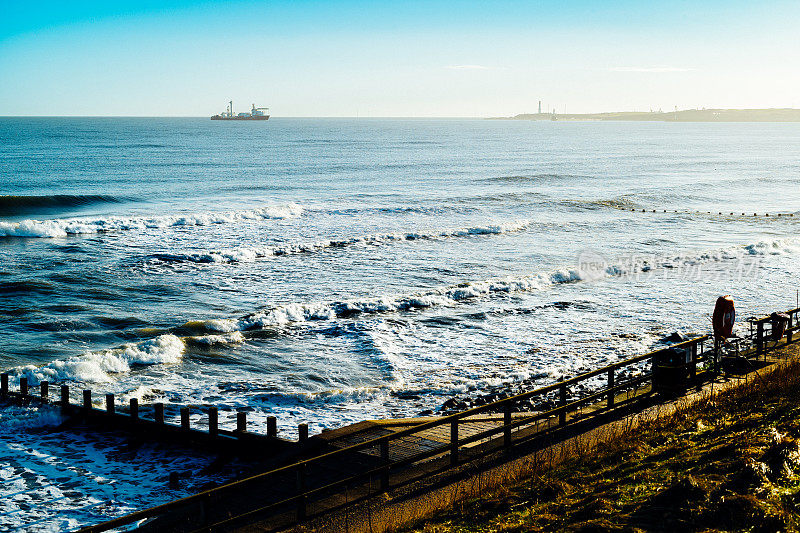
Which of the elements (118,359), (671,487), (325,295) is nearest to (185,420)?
(118,359)

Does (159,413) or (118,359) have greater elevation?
(159,413)

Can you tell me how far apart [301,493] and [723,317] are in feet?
32.9

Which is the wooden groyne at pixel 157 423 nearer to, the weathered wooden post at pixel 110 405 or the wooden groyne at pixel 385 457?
the weathered wooden post at pixel 110 405

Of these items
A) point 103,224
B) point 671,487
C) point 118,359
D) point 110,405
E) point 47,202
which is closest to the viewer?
point 671,487

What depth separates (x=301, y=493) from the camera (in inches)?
385

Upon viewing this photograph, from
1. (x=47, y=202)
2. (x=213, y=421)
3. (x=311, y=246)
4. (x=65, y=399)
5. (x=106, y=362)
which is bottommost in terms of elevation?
(x=106, y=362)

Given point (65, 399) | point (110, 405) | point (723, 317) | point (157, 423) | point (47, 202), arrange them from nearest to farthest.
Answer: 1. point (723, 317)
2. point (157, 423)
3. point (110, 405)
4. point (65, 399)
5. point (47, 202)

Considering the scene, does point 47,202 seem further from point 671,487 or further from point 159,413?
point 671,487

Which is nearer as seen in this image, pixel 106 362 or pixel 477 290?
pixel 106 362

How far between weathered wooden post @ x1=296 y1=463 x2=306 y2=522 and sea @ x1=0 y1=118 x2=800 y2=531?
4.48m

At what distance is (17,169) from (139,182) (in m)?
24.5

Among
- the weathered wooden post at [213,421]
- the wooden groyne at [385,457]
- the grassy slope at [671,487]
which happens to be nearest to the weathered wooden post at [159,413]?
the weathered wooden post at [213,421]

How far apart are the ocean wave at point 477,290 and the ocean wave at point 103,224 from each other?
23774 millimetres

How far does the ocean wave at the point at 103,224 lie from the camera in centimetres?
4716
